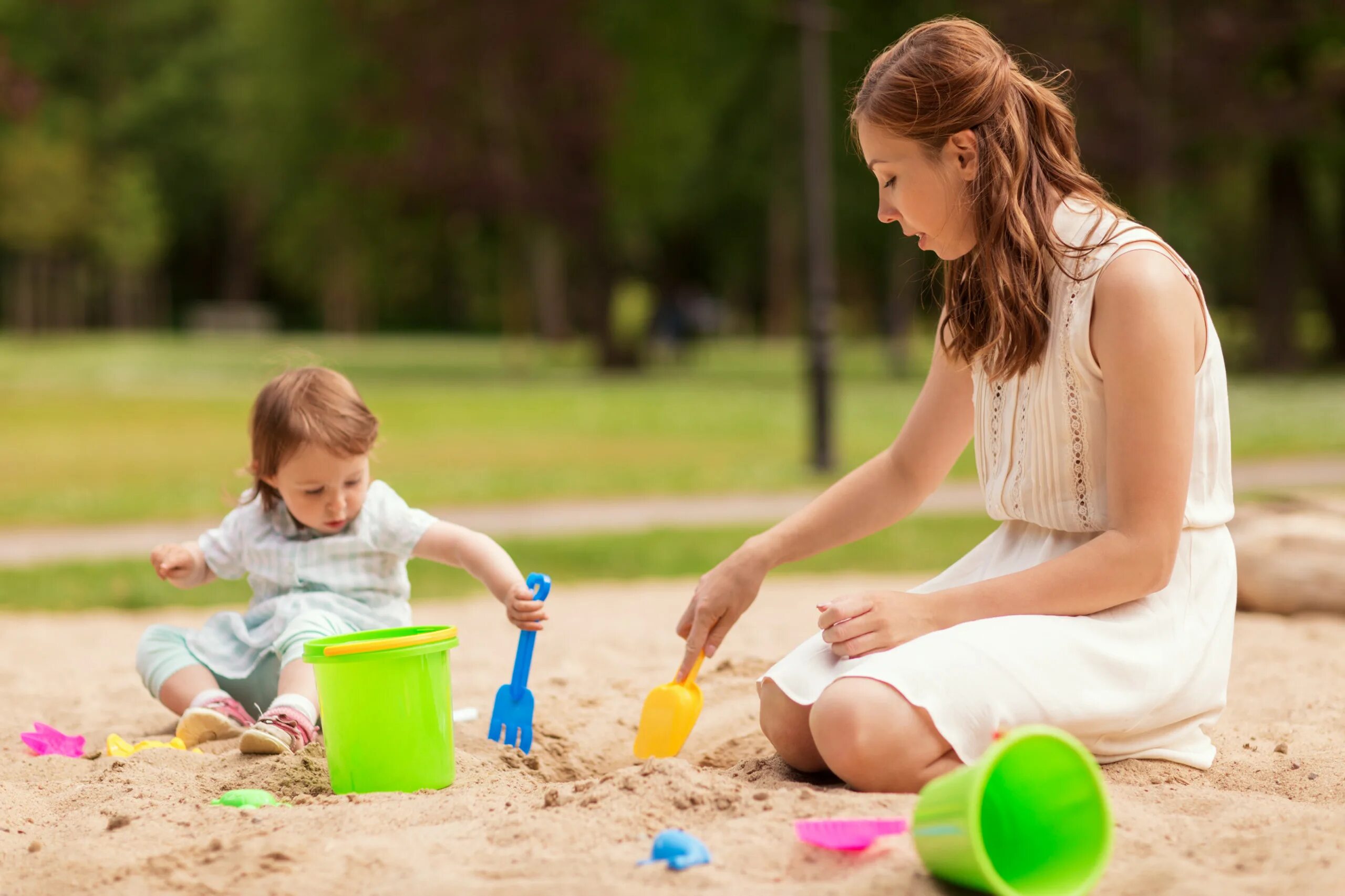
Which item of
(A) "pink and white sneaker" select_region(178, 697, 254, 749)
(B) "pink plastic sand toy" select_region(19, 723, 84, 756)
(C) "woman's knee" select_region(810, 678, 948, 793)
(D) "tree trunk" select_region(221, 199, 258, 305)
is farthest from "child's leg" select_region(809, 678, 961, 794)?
(D) "tree trunk" select_region(221, 199, 258, 305)

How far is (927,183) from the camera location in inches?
98.9

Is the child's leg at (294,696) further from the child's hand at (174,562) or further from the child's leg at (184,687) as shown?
the child's hand at (174,562)

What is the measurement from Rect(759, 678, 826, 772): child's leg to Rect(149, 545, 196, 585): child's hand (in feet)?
4.74

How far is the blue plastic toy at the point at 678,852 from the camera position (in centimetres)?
204

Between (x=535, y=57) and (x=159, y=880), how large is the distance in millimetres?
23463

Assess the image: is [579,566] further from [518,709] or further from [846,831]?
[846,831]

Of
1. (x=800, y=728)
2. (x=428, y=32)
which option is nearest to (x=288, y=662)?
(x=800, y=728)

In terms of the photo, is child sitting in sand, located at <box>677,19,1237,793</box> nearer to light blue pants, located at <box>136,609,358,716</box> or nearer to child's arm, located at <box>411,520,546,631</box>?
child's arm, located at <box>411,520,546,631</box>

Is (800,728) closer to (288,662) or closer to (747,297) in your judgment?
(288,662)

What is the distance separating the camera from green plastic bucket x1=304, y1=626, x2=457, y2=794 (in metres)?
2.58

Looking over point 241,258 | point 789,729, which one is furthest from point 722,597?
point 241,258

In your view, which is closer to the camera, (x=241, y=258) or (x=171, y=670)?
(x=171, y=670)

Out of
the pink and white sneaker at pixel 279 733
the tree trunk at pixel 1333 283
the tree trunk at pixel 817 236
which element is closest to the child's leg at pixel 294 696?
the pink and white sneaker at pixel 279 733

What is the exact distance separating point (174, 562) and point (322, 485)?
17.2 inches
